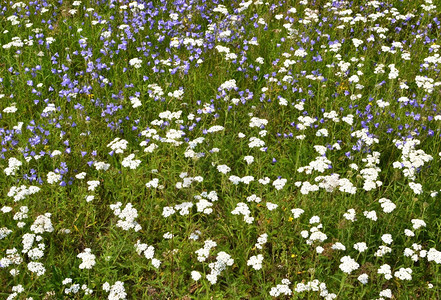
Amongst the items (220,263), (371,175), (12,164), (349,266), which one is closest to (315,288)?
(349,266)

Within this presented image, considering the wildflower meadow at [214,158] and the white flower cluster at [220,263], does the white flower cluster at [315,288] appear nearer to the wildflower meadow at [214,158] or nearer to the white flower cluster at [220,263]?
the wildflower meadow at [214,158]

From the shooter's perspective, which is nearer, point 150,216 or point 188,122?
point 150,216

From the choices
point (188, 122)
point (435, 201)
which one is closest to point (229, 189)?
point (188, 122)

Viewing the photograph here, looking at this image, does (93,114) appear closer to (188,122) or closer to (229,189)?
(188,122)

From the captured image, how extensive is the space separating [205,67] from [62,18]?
2272 millimetres

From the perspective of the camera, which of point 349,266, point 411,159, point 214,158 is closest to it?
point 349,266

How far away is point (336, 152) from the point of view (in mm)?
4645

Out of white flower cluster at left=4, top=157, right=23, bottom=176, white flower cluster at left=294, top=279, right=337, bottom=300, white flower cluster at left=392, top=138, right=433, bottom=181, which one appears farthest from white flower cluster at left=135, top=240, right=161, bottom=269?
white flower cluster at left=392, top=138, right=433, bottom=181

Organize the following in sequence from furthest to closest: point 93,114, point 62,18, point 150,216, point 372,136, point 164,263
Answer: point 62,18, point 93,114, point 372,136, point 150,216, point 164,263

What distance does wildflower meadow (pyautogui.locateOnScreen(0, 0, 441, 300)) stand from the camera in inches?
137

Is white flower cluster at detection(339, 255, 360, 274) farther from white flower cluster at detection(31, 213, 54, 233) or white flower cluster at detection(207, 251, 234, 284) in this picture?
white flower cluster at detection(31, 213, 54, 233)

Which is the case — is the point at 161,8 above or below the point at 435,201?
above

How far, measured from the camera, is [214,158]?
4.23 metres

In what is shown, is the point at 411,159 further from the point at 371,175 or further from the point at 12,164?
the point at 12,164
